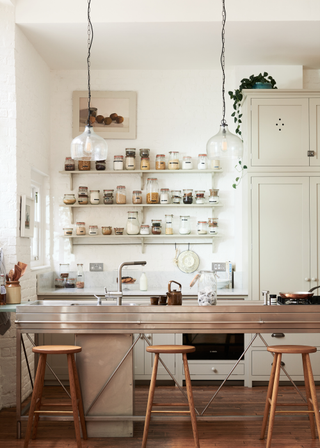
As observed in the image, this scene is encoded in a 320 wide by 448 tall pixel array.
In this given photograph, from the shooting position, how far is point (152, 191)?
4.79 m

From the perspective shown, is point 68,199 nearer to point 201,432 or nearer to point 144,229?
point 144,229

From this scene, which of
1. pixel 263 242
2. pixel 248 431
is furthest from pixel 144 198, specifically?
pixel 248 431

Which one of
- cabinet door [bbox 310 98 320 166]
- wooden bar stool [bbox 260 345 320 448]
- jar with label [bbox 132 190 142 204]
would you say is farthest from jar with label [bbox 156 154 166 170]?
wooden bar stool [bbox 260 345 320 448]

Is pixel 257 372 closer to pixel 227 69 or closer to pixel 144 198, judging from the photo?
pixel 144 198

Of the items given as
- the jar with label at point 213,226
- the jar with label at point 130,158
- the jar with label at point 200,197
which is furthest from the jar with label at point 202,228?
the jar with label at point 130,158

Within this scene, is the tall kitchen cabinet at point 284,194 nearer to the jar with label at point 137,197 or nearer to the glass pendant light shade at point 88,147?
the jar with label at point 137,197

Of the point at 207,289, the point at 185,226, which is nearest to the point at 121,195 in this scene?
the point at 185,226

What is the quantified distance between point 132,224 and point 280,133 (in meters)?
1.79

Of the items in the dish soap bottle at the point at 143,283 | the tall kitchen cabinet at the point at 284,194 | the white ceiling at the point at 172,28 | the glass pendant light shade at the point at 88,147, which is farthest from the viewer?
the dish soap bottle at the point at 143,283

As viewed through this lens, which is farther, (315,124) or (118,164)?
(118,164)

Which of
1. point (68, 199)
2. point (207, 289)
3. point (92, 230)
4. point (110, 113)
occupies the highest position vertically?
point (110, 113)

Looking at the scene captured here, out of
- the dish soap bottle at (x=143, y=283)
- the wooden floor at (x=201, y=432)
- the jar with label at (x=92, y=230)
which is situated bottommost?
the wooden floor at (x=201, y=432)

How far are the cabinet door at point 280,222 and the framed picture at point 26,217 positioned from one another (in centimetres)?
213

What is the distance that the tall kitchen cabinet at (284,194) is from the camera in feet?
14.3
